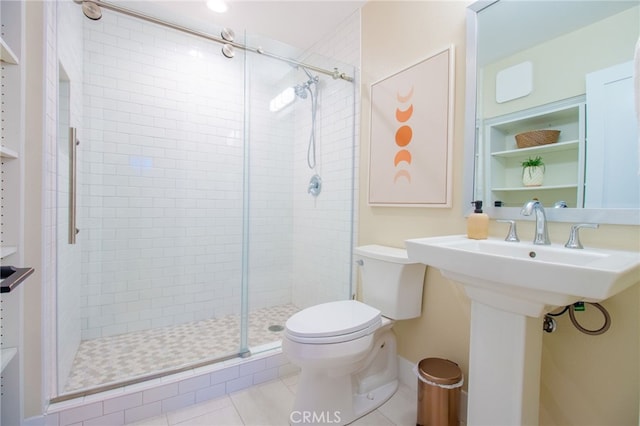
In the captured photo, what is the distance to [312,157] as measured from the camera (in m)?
2.61

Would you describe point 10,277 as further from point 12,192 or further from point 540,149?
point 540,149

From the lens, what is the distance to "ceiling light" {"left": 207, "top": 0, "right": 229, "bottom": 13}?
2.09 meters

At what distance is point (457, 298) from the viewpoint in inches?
60.2

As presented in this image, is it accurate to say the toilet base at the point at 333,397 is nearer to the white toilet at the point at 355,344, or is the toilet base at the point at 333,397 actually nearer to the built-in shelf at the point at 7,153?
the white toilet at the point at 355,344

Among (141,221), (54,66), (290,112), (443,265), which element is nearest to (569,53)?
(443,265)

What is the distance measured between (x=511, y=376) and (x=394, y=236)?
979mm

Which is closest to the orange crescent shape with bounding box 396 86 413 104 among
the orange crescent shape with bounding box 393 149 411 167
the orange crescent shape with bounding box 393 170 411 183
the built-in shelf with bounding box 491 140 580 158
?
the orange crescent shape with bounding box 393 149 411 167

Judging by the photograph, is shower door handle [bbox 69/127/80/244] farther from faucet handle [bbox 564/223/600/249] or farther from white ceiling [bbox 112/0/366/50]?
faucet handle [bbox 564/223/600/249]

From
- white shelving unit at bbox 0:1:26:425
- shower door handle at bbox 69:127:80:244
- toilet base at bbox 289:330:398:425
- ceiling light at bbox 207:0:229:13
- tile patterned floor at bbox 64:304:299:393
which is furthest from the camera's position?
ceiling light at bbox 207:0:229:13

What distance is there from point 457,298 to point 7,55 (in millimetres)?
2133

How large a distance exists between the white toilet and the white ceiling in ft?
5.75

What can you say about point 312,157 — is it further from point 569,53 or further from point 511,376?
point 511,376

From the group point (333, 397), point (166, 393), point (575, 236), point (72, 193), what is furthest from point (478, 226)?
point (72, 193)

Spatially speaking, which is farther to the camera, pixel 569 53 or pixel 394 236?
pixel 394 236
